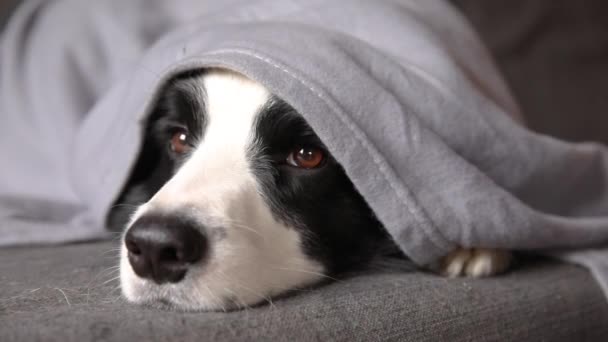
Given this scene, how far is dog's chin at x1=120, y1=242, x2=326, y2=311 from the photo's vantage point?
83 cm

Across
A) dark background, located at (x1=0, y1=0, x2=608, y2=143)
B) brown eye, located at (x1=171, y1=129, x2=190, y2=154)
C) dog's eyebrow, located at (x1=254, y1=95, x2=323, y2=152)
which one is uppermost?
dog's eyebrow, located at (x1=254, y1=95, x2=323, y2=152)

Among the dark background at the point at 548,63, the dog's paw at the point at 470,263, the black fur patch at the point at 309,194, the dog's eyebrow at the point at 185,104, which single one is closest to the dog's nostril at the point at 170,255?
the black fur patch at the point at 309,194

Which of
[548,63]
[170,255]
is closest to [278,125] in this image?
Answer: [170,255]

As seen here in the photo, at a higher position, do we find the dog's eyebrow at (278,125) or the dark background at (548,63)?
the dog's eyebrow at (278,125)

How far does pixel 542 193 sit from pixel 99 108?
93cm

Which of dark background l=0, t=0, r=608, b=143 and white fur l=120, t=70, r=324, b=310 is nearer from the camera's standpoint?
white fur l=120, t=70, r=324, b=310

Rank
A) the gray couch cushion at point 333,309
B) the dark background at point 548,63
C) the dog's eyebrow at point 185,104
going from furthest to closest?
the dark background at point 548,63
the dog's eyebrow at point 185,104
the gray couch cushion at point 333,309

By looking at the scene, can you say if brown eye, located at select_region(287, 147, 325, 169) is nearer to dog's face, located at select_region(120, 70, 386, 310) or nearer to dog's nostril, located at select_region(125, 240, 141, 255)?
dog's face, located at select_region(120, 70, 386, 310)

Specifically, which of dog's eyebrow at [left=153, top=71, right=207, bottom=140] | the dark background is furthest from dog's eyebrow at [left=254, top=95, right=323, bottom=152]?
the dark background

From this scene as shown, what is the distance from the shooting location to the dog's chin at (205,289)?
0.83m

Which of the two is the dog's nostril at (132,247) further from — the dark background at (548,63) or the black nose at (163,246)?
the dark background at (548,63)

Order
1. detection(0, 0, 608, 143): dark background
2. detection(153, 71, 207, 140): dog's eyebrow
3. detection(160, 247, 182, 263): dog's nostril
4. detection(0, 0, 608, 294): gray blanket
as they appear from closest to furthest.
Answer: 1. detection(160, 247, 182, 263): dog's nostril
2. detection(0, 0, 608, 294): gray blanket
3. detection(153, 71, 207, 140): dog's eyebrow
4. detection(0, 0, 608, 143): dark background

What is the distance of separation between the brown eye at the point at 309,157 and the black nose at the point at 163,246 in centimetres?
28

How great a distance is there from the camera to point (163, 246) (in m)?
0.81
